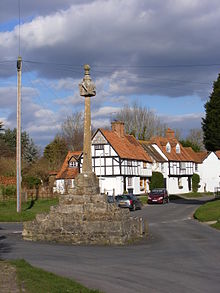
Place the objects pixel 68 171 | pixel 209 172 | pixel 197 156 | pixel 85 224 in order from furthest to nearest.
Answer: pixel 197 156, pixel 209 172, pixel 68 171, pixel 85 224

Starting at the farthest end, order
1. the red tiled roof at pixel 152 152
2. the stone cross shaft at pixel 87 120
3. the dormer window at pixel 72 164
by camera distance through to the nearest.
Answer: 1. the red tiled roof at pixel 152 152
2. the dormer window at pixel 72 164
3. the stone cross shaft at pixel 87 120

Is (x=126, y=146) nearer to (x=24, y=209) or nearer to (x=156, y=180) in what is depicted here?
(x=156, y=180)

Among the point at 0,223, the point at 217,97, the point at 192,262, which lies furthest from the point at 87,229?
the point at 217,97

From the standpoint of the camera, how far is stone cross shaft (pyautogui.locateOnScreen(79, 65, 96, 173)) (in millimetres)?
20219

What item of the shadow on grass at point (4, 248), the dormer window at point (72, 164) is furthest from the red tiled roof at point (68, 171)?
the shadow on grass at point (4, 248)

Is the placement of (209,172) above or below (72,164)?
below

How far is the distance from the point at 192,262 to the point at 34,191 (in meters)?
34.2

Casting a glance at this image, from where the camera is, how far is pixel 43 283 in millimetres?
9172

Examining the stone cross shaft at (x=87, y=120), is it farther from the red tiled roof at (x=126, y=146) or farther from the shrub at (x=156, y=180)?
the shrub at (x=156, y=180)

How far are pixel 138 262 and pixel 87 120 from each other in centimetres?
817

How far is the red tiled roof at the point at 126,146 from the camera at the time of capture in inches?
2277

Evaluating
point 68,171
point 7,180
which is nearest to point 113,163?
point 68,171

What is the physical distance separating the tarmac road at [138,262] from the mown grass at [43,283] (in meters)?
0.75

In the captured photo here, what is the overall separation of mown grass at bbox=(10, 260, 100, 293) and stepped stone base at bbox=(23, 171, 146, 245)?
25.7 ft
